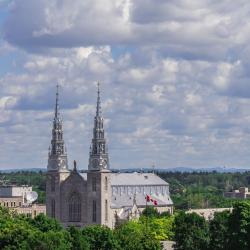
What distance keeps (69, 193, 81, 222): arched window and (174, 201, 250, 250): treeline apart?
51.5 metres

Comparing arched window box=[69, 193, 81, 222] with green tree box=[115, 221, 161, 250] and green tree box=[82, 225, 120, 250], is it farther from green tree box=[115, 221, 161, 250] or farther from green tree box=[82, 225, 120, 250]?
green tree box=[82, 225, 120, 250]

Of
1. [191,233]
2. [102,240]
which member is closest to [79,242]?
[102,240]

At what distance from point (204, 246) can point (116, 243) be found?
18.5m

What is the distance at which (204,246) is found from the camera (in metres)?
137

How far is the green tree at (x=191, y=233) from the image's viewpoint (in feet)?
459

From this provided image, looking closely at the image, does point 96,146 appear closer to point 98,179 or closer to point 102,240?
point 98,179

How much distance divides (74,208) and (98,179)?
28.9 feet

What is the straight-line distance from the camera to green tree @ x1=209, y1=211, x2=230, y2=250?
13225 cm

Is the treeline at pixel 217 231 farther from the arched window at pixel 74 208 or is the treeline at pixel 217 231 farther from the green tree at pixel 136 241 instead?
the arched window at pixel 74 208

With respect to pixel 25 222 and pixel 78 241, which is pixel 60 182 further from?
pixel 78 241

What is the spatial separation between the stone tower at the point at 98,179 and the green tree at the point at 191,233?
47.8 metres

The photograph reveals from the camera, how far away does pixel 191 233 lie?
466ft

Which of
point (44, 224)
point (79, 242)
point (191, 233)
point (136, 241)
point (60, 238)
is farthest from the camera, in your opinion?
point (191, 233)

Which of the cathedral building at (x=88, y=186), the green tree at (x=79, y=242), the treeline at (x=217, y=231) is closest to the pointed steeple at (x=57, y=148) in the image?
the cathedral building at (x=88, y=186)
